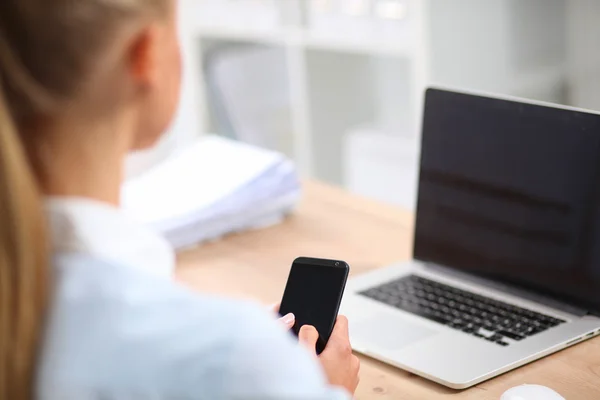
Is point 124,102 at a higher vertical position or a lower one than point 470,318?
higher

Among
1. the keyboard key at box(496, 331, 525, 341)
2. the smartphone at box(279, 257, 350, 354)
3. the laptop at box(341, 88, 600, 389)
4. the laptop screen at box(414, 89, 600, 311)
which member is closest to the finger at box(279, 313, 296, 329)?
the smartphone at box(279, 257, 350, 354)

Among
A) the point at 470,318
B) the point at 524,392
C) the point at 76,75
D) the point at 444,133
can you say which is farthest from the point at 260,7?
the point at 76,75

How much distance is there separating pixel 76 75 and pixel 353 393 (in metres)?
0.50

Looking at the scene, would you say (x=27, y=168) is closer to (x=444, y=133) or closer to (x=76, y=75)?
(x=76, y=75)

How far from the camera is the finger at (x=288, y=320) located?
39.0 inches

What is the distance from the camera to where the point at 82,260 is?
2.01 ft

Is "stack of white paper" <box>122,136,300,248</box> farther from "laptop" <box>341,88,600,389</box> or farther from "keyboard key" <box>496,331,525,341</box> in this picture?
"keyboard key" <box>496,331,525,341</box>

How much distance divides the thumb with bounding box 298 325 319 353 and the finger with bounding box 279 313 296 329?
0.9 inches

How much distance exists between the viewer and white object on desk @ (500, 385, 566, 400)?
91 cm

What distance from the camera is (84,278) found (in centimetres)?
60

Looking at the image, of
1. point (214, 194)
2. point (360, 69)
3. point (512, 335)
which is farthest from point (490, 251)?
point (360, 69)

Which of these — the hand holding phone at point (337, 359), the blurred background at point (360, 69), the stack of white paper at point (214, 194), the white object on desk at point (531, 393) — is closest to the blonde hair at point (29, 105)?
the hand holding phone at point (337, 359)

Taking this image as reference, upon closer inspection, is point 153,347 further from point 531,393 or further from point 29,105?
point 531,393

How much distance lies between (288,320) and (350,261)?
412 mm
